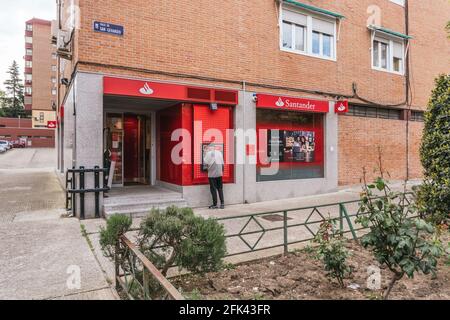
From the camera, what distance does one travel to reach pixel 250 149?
9.40 metres

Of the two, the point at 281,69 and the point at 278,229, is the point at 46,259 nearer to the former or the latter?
the point at 278,229

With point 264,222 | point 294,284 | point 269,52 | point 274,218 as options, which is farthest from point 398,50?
point 294,284

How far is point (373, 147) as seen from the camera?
12.4 metres

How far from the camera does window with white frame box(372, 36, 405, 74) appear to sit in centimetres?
1260

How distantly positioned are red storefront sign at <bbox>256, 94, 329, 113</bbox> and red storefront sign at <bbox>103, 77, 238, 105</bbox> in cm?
101

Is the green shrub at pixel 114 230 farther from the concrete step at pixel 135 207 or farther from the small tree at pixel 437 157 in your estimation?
the small tree at pixel 437 157

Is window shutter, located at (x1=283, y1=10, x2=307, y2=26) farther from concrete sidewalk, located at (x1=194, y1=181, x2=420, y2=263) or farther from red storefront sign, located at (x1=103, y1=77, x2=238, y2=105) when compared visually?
concrete sidewalk, located at (x1=194, y1=181, x2=420, y2=263)

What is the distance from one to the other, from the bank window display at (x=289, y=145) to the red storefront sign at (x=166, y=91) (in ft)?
4.83

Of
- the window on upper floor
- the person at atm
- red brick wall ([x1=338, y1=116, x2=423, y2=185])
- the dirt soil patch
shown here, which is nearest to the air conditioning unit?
the person at atm

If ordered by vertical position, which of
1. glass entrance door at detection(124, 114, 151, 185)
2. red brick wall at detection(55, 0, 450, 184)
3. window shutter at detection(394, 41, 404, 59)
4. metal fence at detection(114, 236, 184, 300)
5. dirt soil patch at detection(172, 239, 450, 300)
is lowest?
dirt soil patch at detection(172, 239, 450, 300)
